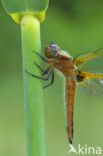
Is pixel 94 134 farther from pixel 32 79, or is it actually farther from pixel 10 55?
pixel 32 79

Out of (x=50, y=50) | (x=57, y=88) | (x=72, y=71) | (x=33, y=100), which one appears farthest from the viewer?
(x=57, y=88)

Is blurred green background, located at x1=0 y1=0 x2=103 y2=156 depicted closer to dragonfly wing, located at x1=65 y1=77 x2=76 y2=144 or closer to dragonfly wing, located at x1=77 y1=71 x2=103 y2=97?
dragonfly wing, located at x1=77 y1=71 x2=103 y2=97

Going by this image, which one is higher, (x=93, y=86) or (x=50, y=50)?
(x=50, y=50)

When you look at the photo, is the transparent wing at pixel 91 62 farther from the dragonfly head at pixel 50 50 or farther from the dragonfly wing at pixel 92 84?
the dragonfly head at pixel 50 50

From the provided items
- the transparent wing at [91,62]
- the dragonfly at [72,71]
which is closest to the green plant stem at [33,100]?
the dragonfly at [72,71]

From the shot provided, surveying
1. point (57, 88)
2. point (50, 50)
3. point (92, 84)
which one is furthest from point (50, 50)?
point (57, 88)

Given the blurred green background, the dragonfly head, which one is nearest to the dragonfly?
the dragonfly head

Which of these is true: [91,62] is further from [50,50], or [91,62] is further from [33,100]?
[33,100]

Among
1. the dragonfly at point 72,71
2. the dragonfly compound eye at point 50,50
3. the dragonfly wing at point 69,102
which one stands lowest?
the dragonfly wing at point 69,102
